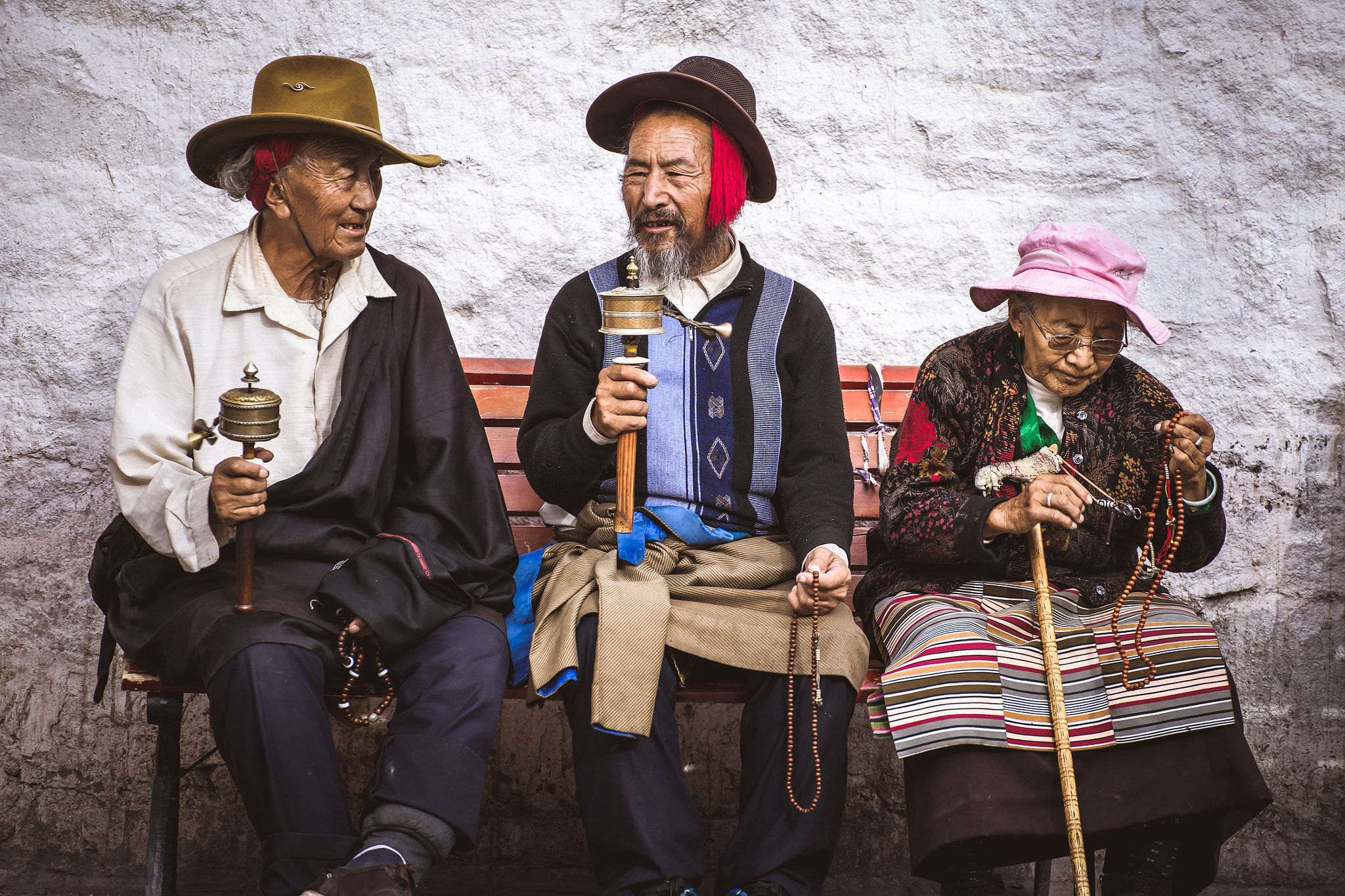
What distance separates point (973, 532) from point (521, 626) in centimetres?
124

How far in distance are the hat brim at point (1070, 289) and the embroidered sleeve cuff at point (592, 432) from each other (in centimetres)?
116

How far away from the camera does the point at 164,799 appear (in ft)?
10.1

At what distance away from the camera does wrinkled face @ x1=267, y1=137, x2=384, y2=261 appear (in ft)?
10.5

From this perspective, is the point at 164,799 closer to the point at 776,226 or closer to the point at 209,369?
the point at 209,369

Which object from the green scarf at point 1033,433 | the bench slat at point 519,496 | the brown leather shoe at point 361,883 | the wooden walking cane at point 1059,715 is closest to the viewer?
the brown leather shoe at point 361,883

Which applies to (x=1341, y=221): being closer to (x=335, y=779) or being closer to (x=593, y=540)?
(x=593, y=540)

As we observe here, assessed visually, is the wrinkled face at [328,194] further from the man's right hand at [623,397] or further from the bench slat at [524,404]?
the man's right hand at [623,397]

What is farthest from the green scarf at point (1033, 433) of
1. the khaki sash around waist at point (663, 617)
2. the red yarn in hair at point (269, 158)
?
the red yarn in hair at point (269, 158)

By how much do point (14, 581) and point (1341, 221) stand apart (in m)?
4.92

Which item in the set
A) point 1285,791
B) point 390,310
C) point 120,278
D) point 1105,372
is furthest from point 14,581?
point 1285,791

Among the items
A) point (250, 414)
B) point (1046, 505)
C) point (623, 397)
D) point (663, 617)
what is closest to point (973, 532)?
point (1046, 505)

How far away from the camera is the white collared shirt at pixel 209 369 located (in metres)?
2.91

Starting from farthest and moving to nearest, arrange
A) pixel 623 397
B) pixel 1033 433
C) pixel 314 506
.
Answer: pixel 1033 433 < pixel 314 506 < pixel 623 397

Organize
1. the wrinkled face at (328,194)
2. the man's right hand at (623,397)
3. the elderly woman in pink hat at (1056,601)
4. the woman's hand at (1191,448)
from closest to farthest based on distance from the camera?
the elderly woman in pink hat at (1056,601), the man's right hand at (623,397), the woman's hand at (1191,448), the wrinkled face at (328,194)
